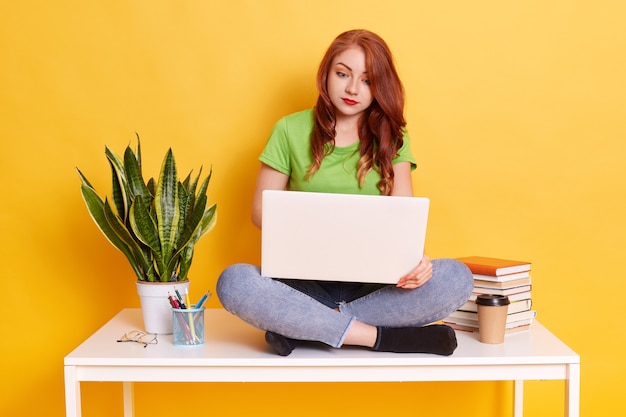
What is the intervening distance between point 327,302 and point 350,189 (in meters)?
0.38

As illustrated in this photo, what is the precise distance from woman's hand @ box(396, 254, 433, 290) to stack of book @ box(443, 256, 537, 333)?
291 mm

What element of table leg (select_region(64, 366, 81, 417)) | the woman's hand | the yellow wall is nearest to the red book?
the woman's hand

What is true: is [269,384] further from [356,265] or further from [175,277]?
[356,265]

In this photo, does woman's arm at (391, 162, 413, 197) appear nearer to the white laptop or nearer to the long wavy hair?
the long wavy hair

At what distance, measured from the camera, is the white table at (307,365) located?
188 cm

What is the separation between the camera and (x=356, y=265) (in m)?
1.90

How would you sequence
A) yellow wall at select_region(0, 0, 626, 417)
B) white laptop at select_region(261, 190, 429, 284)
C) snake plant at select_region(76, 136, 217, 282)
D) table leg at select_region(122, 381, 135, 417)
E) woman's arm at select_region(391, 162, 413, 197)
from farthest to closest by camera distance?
yellow wall at select_region(0, 0, 626, 417)
table leg at select_region(122, 381, 135, 417)
woman's arm at select_region(391, 162, 413, 197)
snake plant at select_region(76, 136, 217, 282)
white laptop at select_region(261, 190, 429, 284)

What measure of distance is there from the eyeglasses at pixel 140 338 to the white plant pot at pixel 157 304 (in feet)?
0.13

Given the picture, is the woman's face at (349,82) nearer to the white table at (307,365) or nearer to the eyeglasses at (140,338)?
the white table at (307,365)

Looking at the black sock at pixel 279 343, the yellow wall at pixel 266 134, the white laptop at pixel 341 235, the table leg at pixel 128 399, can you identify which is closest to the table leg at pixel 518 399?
the yellow wall at pixel 266 134

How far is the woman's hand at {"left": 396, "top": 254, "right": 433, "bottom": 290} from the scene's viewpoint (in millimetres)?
1923

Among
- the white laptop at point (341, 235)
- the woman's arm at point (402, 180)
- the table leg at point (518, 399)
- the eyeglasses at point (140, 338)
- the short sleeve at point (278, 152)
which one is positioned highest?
the short sleeve at point (278, 152)

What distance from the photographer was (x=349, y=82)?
2250 mm

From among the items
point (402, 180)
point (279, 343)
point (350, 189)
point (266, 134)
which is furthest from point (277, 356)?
point (266, 134)
